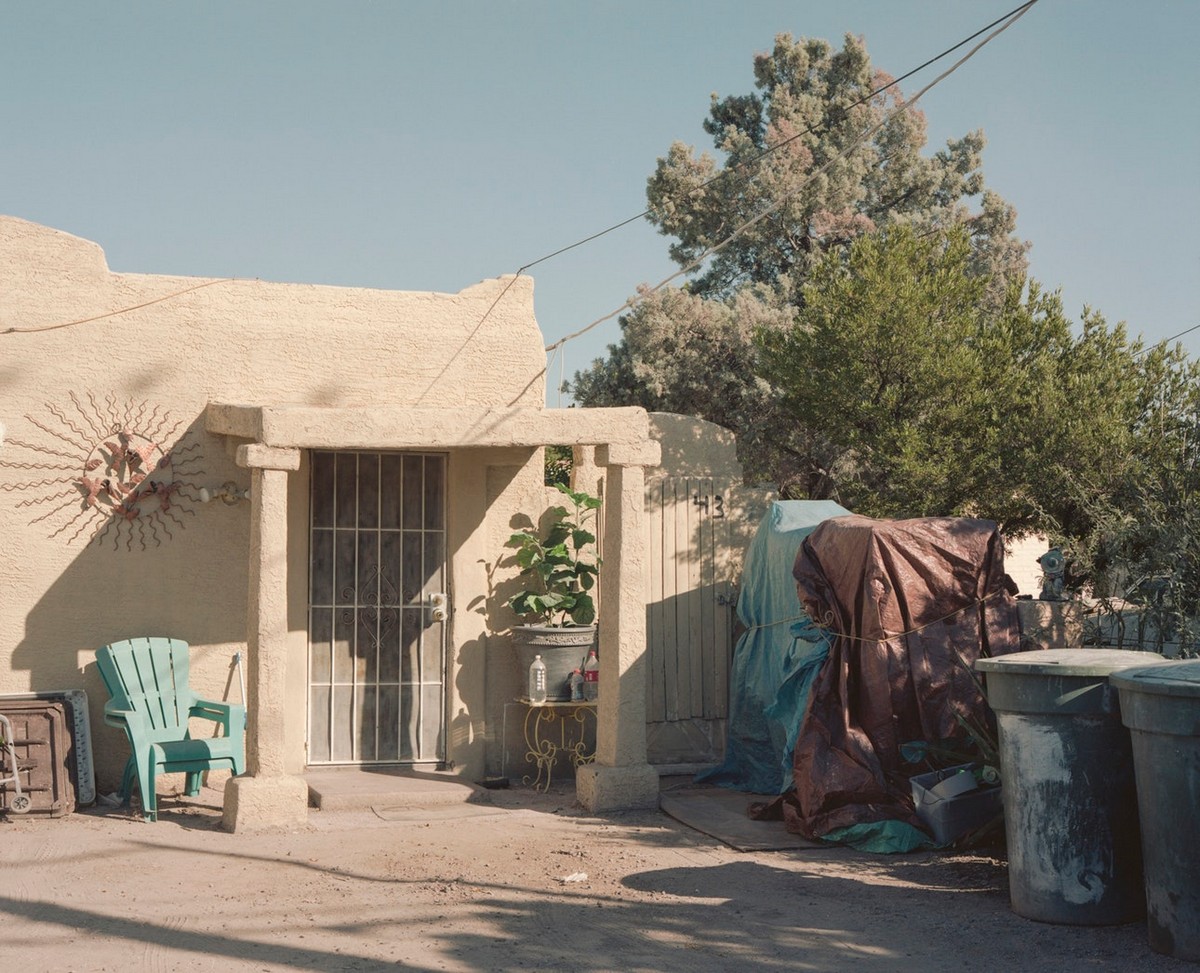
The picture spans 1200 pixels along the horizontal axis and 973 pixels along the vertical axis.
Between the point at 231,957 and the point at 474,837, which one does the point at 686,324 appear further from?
the point at 231,957

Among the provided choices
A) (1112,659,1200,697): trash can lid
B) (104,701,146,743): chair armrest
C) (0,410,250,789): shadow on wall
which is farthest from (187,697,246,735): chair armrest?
(1112,659,1200,697): trash can lid

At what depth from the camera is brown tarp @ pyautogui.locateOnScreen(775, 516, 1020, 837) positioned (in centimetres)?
714

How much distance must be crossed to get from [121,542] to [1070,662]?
6.14m

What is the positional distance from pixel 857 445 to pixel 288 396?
573cm

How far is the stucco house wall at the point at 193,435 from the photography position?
8.18m

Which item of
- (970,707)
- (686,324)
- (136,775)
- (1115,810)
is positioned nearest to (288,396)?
(136,775)

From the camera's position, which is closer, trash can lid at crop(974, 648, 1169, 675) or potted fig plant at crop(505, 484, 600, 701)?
trash can lid at crop(974, 648, 1169, 675)

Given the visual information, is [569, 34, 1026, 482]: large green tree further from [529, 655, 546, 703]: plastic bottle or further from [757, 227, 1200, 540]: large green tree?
[529, 655, 546, 703]: plastic bottle

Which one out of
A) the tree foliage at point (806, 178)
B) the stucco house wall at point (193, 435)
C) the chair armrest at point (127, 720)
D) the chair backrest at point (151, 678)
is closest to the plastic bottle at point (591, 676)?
the stucco house wall at point (193, 435)

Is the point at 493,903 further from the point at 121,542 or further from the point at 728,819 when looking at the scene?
the point at 121,542

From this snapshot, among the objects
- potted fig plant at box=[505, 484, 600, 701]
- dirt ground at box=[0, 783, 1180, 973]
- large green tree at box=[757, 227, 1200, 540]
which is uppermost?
large green tree at box=[757, 227, 1200, 540]

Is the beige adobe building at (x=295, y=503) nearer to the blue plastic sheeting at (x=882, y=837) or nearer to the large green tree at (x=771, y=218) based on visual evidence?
the blue plastic sheeting at (x=882, y=837)

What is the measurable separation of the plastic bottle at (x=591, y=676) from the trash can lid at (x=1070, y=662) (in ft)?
11.7

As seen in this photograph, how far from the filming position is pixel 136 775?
8.00 meters
